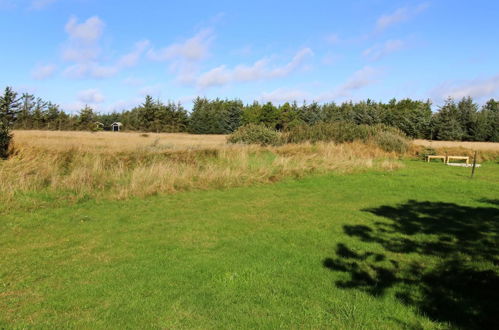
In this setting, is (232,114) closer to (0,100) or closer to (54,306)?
(0,100)

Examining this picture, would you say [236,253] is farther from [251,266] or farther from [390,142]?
[390,142]

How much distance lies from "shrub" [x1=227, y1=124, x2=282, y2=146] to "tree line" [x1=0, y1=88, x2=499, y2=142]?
70.4 ft

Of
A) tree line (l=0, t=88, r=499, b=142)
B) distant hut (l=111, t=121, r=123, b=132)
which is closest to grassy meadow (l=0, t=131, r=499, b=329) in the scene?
tree line (l=0, t=88, r=499, b=142)

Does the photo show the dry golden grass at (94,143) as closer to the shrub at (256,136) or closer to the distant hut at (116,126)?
the shrub at (256,136)

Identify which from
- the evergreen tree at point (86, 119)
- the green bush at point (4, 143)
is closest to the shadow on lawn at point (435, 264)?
the green bush at point (4, 143)

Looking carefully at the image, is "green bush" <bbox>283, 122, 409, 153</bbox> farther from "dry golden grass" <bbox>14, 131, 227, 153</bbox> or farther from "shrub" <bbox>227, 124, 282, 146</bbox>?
"dry golden grass" <bbox>14, 131, 227, 153</bbox>

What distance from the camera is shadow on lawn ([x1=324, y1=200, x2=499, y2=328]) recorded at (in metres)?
4.07

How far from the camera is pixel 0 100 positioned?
153 feet

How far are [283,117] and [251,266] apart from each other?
6658cm

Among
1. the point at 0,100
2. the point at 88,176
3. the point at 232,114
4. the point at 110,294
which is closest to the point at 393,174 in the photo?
the point at 88,176

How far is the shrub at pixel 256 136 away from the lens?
28.3m

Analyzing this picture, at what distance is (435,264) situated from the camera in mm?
5367

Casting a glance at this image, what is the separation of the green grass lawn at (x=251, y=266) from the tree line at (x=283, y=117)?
42.7m

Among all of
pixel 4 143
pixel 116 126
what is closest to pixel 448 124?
pixel 4 143
